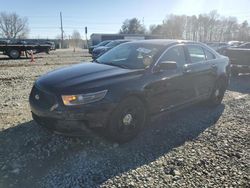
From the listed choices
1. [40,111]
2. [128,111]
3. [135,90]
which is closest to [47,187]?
[40,111]

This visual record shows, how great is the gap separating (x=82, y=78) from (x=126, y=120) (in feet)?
3.14

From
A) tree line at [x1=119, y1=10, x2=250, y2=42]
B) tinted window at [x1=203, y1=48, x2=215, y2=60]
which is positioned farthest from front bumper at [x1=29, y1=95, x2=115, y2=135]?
tree line at [x1=119, y1=10, x2=250, y2=42]

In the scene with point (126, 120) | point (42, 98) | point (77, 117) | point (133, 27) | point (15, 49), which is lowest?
point (126, 120)

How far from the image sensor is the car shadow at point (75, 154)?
312 centimetres

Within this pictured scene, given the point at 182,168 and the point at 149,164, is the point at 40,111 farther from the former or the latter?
the point at 182,168

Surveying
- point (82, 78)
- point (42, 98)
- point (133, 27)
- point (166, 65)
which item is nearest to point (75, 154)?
point (42, 98)

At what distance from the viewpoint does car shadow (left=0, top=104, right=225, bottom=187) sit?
3.12 meters

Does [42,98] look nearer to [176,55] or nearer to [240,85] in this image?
[176,55]

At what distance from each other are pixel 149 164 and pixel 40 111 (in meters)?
1.79

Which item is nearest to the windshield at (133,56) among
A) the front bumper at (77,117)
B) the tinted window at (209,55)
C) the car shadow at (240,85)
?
the front bumper at (77,117)

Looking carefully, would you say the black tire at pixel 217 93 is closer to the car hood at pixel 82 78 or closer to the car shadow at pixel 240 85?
the car shadow at pixel 240 85

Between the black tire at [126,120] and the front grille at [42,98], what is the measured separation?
90 centimetres

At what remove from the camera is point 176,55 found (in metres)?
4.86

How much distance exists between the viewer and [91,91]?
3504 mm
